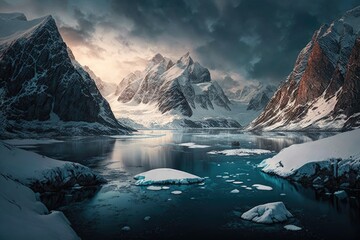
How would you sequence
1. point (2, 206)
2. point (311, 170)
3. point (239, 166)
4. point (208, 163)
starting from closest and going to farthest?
point (2, 206) → point (311, 170) → point (239, 166) → point (208, 163)

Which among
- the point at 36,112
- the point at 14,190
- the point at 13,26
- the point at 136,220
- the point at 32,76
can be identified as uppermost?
the point at 13,26

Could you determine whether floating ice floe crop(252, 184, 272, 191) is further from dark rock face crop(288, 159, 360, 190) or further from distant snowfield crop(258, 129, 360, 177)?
distant snowfield crop(258, 129, 360, 177)

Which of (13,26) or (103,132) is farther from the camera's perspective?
(13,26)

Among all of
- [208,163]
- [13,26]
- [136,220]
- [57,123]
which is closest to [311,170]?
[208,163]

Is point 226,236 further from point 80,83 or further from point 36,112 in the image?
point 80,83

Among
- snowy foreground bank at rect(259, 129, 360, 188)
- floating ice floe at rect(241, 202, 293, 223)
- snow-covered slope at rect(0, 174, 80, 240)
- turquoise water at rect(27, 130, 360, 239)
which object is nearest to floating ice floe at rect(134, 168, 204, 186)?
turquoise water at rect(27, 130, 360, 239)

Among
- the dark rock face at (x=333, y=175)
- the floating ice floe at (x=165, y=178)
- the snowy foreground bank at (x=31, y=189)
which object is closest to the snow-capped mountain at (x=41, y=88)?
the snowy foreground bank at (x=31, y=189)

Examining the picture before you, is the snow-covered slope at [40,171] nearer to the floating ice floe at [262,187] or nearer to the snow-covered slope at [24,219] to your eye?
the snow-covered slope at [24,219]
